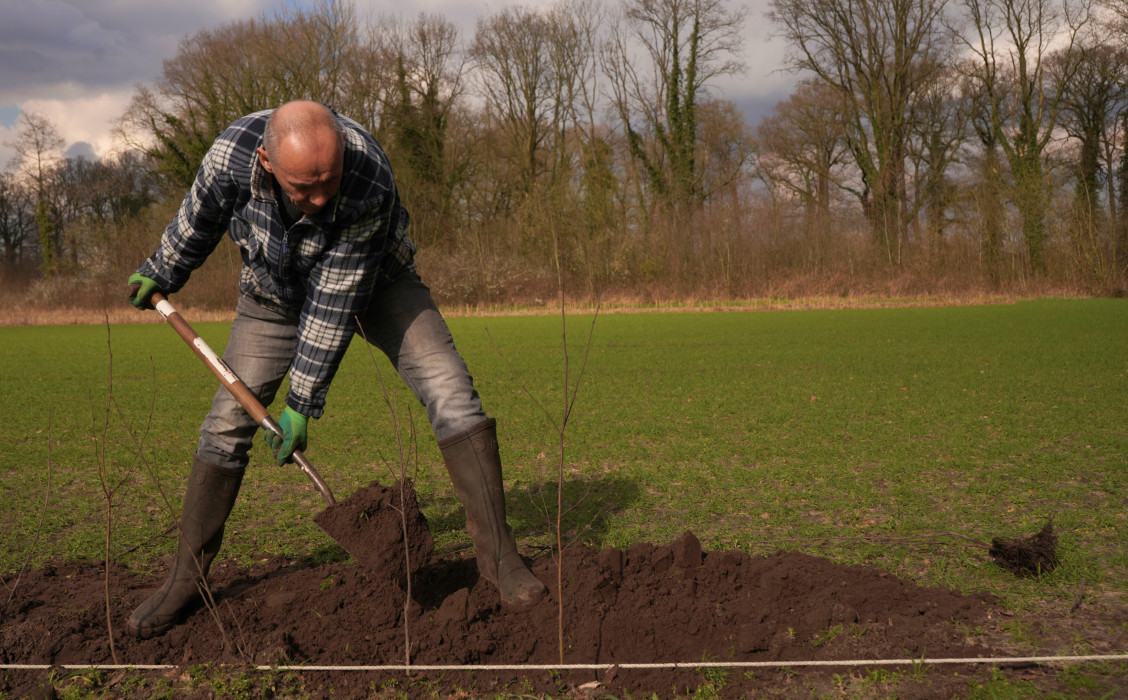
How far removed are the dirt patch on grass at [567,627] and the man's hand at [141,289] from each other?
1189mm

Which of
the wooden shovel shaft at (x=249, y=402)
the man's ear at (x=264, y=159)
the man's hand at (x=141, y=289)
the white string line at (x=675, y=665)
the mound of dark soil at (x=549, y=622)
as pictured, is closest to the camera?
the white string line at (x=675, y=665)

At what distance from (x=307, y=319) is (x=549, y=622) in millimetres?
1409

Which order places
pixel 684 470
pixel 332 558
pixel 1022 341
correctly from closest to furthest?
pixel 332 558 → pixel 684 470 → pixel 1022 341

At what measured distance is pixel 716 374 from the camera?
1092cm

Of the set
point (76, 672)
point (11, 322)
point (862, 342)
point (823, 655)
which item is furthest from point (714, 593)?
point (11, 322)

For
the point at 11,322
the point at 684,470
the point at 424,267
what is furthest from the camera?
the point at 424,267

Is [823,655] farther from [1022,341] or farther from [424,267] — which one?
[424,267]

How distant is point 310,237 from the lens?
2.87 metres

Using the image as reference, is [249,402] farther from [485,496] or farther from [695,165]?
[695,165]

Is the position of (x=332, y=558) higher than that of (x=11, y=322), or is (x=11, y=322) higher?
(x=11, y=322)

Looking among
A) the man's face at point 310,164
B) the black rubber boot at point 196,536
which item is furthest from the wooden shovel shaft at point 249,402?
the man's face at point 310,164

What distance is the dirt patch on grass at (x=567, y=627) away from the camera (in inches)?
98.7

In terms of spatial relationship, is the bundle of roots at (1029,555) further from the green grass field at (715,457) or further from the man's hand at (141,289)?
the man's hand at (141,289)

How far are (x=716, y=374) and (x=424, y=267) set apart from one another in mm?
24930
